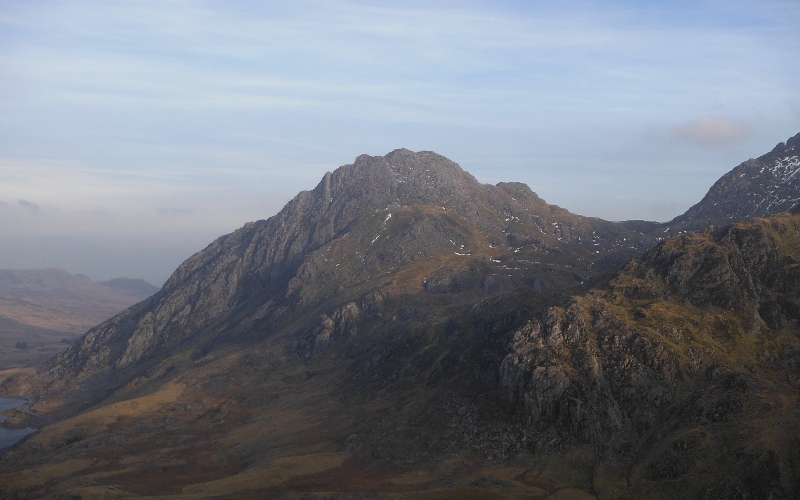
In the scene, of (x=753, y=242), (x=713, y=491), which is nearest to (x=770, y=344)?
Result: (x=753, y=242)

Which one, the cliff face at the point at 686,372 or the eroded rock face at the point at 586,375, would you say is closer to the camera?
the cliff face at the point at 686,372

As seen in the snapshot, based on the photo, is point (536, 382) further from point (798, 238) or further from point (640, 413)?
point (798, 238)

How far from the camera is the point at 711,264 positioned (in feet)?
636

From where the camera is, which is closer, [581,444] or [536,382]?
[581,444]

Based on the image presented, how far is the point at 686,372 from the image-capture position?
533 feet

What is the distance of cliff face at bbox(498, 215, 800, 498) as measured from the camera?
13375cm

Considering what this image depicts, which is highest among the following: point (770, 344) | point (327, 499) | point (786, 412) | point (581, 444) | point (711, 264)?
point (711, 264)

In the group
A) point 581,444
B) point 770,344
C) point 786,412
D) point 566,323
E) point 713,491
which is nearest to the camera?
point 713,491

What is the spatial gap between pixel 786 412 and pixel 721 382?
55.9 ft

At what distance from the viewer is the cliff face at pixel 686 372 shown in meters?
134

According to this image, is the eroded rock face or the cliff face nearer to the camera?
the cliff face

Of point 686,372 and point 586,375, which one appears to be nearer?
point 686,372

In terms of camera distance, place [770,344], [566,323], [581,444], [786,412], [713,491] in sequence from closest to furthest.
→ [713,491], [786,412], [581,444], [770,344], [566,323]

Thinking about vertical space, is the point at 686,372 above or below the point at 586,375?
above
